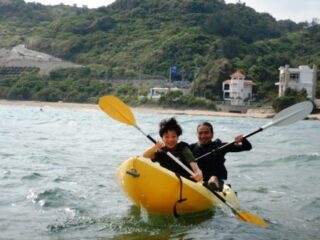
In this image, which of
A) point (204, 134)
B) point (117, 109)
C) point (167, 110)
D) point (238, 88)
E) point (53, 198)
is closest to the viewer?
point (117, 109)

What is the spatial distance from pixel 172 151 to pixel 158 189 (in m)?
0.54

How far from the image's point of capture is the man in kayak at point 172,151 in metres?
6.30

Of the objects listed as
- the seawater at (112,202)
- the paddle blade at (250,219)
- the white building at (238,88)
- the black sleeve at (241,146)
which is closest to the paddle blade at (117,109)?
the seawater at (112,202)

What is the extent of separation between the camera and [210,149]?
7480 millimetres

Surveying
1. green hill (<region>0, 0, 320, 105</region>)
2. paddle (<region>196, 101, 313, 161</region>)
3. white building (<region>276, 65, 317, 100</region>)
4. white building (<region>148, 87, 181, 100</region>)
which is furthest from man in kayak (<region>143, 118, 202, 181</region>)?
white building (<region>148, 87, 181, 100</region>)

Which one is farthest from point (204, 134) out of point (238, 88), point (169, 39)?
point (169, 39)

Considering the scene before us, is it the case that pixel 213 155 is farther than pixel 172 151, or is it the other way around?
pixel 213 155

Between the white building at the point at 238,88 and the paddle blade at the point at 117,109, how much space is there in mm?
61196

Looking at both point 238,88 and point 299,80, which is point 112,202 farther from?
point 238,88

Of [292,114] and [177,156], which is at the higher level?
[292,114]

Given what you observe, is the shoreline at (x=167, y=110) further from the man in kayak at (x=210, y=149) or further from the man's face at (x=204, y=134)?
the man's face at (x=204, y=134)

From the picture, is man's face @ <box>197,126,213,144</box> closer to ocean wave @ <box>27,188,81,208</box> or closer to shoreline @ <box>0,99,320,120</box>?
ocean wave @ <box>27,188,81,208</box>

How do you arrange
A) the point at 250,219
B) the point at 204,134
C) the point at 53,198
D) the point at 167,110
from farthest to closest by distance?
the point at 167,110 < the point at 53,198 < the point at 204,134 < the point at 250,219

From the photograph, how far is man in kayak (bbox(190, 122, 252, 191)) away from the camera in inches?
291
